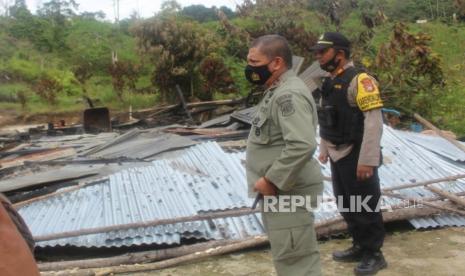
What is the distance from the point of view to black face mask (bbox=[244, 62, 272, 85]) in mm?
2820

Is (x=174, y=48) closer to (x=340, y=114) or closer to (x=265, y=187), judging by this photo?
(x=340, y=114)

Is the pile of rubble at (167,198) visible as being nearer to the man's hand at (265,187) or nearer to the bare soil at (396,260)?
the bare soil at (396,260)

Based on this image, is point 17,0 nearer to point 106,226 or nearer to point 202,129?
point 202,129

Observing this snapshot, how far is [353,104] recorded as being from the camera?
363 centimetres

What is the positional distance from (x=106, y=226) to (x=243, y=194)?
1.29 metres

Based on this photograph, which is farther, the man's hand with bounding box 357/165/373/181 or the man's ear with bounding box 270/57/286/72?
the man's hand with bounding box 357/165/373/181

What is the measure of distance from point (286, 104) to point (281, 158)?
10.8 inches

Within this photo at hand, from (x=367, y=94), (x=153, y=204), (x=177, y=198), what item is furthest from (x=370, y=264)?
(x=153, y=204)

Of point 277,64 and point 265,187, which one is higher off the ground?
point 277,64

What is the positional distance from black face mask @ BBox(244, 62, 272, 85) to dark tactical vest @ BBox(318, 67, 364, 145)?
3.21 feet

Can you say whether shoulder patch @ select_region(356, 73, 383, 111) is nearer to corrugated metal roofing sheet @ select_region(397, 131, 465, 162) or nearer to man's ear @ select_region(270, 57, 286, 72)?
man's ear @ select_region(270, 57, 286, 72)

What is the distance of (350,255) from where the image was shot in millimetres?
3953

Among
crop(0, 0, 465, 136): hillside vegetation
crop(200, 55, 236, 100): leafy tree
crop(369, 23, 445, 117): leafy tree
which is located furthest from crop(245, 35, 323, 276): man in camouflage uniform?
crop(200, 55, 236, 100): leafy tree

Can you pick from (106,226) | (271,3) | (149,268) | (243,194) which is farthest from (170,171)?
(271,3)
